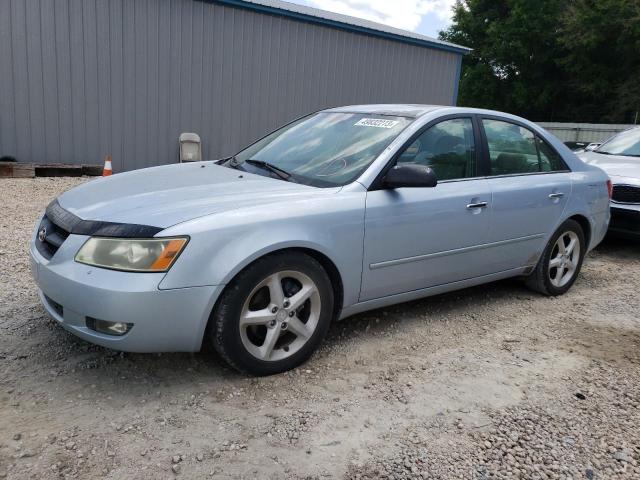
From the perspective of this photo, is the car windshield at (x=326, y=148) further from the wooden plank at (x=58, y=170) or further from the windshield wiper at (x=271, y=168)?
the wooden plank at (x=58, y=170)

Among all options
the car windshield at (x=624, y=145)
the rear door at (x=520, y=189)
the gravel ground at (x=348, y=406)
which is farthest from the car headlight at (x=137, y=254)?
the car windshield at (x=624, y=145)

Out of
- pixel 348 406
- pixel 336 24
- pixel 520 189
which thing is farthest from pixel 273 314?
pixel 336 24

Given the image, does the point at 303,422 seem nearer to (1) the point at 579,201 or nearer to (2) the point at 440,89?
(1) the point at 579,201

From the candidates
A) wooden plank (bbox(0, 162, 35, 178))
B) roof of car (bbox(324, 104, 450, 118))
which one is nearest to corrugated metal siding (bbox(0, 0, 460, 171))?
wooden plank (bbox(0, 162, 35, 178))

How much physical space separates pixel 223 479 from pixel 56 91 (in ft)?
29.0

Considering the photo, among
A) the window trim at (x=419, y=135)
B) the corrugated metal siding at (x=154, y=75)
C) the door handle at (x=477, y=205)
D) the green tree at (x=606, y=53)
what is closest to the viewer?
the window trim at (x=419, y=135)

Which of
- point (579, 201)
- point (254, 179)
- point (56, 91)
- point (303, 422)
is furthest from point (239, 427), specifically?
point (56, 91)

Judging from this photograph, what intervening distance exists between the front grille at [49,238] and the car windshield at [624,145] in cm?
689

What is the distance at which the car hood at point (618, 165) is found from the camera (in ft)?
21.4

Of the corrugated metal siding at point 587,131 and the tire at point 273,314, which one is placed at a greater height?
the corrugated metal siding at point 587,131

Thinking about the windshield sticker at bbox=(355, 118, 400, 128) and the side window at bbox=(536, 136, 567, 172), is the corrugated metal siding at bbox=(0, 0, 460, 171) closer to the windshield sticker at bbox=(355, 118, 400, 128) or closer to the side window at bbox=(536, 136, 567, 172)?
the windshield sticker at bbox=(355, 118, 400, 128)

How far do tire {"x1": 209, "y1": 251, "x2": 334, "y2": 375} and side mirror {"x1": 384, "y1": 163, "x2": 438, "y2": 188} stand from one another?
69 centimetres

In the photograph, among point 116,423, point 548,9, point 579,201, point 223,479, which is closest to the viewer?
point 223,479

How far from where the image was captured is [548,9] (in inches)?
1363
